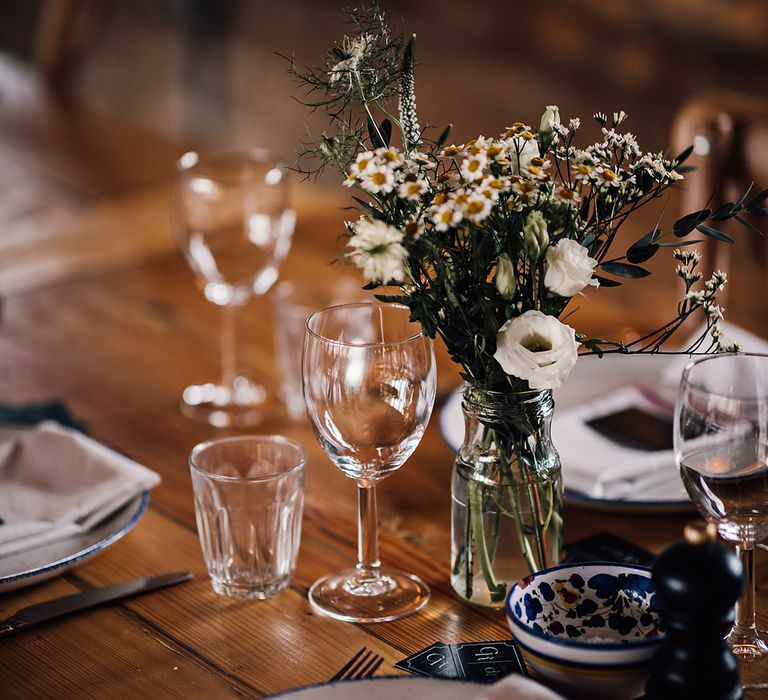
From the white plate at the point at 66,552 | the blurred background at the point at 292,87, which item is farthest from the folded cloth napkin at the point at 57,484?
the blurred background at the point at 292,87

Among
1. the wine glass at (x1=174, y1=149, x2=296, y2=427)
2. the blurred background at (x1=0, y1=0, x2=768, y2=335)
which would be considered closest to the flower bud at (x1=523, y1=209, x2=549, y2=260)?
the wine glass at (x1=174, y1=149, x2=296, y2=427)

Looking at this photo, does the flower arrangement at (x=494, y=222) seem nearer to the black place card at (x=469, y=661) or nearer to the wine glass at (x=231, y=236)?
the black place card at (x=469, y=661)

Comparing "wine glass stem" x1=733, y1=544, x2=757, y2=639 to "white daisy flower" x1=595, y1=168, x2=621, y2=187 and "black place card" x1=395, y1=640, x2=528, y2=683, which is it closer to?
"black place card" x1=395, y1=640, x2=528, y2=683

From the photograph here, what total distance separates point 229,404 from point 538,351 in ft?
2.13

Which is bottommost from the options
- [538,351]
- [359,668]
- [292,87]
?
[359,668]

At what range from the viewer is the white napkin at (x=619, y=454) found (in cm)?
109

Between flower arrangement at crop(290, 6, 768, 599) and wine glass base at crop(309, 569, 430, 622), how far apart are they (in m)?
0.19

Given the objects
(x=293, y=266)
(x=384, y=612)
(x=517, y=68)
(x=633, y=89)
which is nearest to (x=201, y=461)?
(x=384, y=612)

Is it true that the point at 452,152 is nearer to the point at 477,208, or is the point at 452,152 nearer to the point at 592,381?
the point at 477,208

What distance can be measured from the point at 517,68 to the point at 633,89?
19.0 inches

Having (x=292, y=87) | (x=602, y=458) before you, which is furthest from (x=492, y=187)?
(x=292, y=87)

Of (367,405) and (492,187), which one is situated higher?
(492,187)

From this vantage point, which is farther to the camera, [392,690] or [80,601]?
[80,601]

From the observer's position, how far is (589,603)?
84 cm
